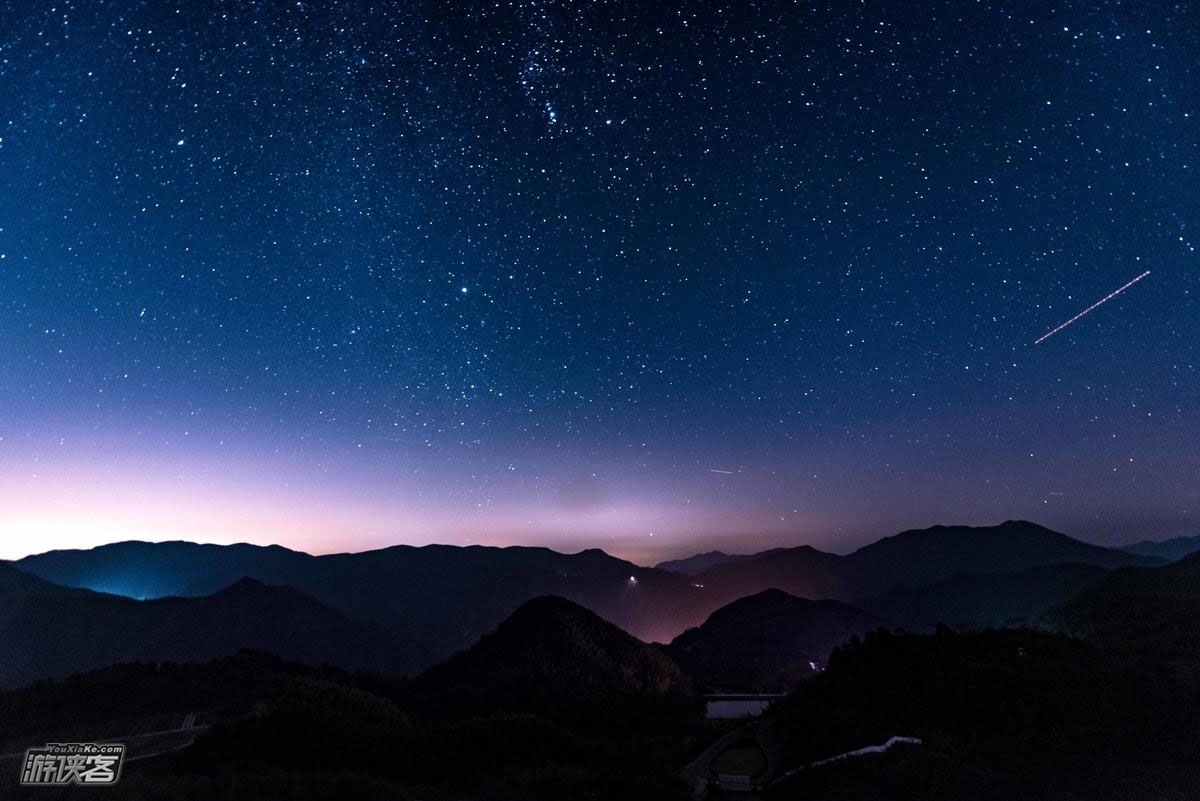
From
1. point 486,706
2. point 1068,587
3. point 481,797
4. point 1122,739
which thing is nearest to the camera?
point 481,797

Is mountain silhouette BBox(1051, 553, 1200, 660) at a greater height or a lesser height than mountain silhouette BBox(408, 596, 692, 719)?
greater

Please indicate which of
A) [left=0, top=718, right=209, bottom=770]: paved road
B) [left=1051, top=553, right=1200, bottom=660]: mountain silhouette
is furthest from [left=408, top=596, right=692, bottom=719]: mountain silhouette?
[left=1051, top=553, right=1200, bottom=660]: mountain silhouette

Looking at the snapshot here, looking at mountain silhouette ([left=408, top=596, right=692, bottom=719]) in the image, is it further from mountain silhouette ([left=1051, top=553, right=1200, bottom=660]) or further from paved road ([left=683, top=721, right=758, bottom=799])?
mountain silhouette ([left=1051, top=553, right=1200, bottom=660])

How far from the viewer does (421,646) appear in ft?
437

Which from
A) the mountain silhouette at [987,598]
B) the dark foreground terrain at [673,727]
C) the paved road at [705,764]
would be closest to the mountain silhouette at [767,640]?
the dark foreground terrain at [673,727]

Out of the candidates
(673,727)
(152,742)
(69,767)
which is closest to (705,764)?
(673,727)

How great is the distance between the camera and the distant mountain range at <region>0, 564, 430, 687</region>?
101 metres

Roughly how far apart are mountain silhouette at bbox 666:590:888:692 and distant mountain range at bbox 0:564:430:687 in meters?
61.4

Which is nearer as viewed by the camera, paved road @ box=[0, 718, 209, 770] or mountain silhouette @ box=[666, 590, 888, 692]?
paved road @ box=[0, 718, 209, 770]

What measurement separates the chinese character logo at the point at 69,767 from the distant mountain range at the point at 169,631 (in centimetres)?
10042

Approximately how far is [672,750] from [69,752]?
2330cm

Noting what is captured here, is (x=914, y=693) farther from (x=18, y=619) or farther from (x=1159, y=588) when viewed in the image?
(x=18, y=619)

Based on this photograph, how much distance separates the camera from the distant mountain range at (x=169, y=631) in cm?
10144

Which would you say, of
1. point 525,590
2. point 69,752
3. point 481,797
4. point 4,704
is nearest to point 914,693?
point 481,797
